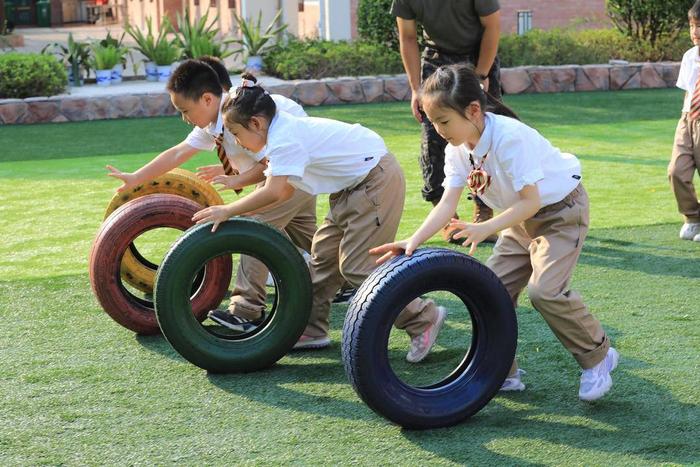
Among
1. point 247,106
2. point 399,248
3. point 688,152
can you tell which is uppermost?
point 247,106

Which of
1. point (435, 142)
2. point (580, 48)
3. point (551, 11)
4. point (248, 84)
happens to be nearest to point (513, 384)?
point (248, 84)

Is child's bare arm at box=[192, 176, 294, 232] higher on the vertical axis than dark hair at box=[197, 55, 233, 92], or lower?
lower

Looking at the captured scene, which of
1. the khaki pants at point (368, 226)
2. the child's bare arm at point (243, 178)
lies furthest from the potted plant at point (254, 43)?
the khaki pants at point (368, 226)

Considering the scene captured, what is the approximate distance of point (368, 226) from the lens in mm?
4984

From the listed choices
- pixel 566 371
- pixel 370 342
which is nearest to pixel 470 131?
pixel 370 342

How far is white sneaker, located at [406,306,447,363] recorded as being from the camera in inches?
195

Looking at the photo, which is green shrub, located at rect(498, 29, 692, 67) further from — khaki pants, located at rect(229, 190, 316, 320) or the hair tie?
the hair tie

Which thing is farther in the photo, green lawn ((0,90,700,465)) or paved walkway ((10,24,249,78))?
paved walkway ((10,24,249,78))

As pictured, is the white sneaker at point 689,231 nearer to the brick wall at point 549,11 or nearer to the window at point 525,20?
the brick wall at point 549,11

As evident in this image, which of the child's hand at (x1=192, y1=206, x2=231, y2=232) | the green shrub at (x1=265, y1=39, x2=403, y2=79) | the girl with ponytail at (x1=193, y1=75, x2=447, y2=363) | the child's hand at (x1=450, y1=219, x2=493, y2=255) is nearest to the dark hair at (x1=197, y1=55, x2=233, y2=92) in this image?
the girl with ponytail at (x1=193, y1=75, x2=447, y2=363)

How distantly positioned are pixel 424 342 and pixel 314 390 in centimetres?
61

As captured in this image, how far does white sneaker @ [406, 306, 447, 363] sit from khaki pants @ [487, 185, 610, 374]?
1.70 ft

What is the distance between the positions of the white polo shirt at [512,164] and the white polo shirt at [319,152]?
28.1 inches

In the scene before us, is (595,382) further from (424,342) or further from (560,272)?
(424,342)
